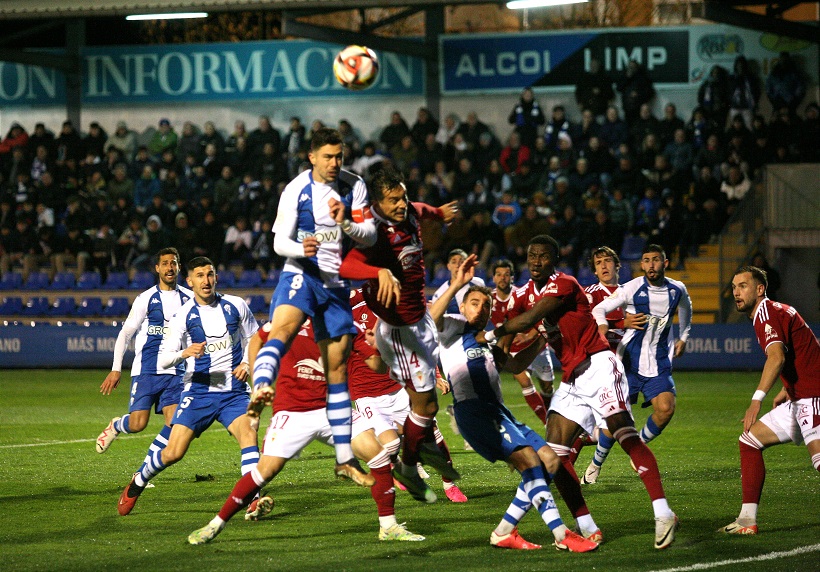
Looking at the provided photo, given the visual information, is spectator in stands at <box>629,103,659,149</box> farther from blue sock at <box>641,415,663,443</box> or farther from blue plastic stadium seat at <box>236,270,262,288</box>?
blue sock at <box>641,415,663,443</box>

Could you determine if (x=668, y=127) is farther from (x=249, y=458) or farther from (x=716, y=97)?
(x=249, y=458)

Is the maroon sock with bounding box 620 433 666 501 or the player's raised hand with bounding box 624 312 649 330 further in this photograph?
the player's raised hand with bounding box 624 312 649 330

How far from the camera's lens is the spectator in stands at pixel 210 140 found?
88.0 feet

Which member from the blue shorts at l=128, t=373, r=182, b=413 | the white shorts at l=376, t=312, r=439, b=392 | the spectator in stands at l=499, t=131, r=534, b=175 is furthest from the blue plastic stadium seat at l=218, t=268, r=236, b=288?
the white shorts at l=376, t=312, r=439, b=392

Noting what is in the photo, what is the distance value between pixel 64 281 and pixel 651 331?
17.2 meters

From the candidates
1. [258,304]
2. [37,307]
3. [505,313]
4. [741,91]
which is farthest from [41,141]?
[505,313]

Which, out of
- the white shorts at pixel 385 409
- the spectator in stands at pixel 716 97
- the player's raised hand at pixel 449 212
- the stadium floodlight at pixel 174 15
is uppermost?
the stadium floodlight at pixel 174 15

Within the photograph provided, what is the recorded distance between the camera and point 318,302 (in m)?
7.49

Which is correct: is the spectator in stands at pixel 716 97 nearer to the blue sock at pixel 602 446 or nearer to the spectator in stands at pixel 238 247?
the spectator in stands at pixel 238 247

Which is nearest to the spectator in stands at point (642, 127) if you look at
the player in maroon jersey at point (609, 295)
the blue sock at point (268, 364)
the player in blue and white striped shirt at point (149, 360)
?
the player in maroon jersey at point (609, 295)

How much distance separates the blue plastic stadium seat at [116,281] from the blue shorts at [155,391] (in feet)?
48.5

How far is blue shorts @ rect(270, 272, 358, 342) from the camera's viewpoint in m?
7.43

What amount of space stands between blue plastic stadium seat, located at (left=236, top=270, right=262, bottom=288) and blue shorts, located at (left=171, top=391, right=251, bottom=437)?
14.9 metres

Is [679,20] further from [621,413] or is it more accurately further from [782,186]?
[621,413]
